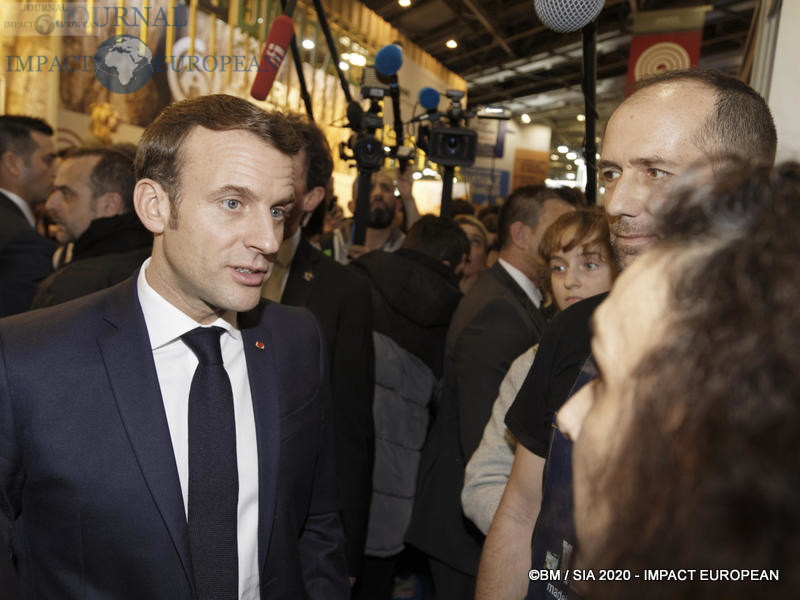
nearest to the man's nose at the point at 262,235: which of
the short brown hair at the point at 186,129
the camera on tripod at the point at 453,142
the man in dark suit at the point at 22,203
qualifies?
the short brown hair at the point at 186,129

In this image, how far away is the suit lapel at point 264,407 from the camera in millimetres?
1354

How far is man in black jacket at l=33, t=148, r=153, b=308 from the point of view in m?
2.18

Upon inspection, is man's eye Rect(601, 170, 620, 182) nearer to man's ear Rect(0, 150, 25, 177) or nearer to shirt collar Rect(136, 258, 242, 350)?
shirt collar Rect(136, 258, 242, 350)

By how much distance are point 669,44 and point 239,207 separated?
6.50m

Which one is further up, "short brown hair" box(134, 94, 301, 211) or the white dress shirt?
"short brown hair" box(134, 94, 301, 211)

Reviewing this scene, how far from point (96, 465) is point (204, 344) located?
333mm

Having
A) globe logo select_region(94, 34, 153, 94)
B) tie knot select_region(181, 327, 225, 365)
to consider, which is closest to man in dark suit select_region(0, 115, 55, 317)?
globe logo select_region(94, 34, 153, 94)

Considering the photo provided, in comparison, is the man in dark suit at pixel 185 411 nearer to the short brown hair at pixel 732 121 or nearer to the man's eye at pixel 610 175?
the man's eye at pixel 610 175

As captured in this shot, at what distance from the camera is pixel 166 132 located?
1430 mm

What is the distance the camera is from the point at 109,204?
9.13 feet

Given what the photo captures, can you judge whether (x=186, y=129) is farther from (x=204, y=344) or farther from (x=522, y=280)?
(x=522, y=280)

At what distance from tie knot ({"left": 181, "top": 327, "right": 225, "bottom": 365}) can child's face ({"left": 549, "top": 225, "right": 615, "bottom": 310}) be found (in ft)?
4.01

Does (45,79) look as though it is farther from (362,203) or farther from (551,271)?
(551,271)

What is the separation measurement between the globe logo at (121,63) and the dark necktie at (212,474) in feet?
7.77
